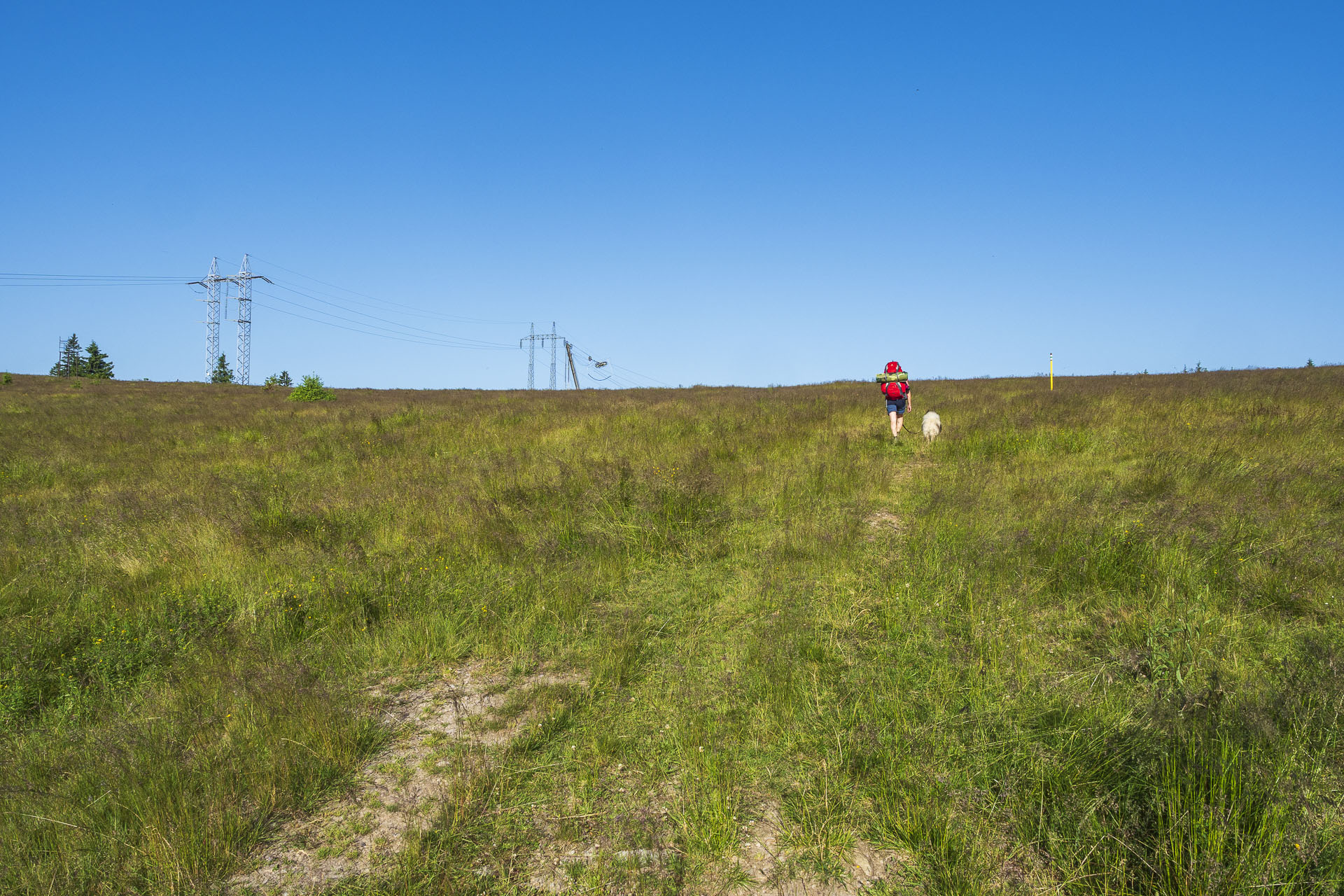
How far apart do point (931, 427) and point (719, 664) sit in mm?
8360

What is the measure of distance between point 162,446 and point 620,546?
12031 millimetres

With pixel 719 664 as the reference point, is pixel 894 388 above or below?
above

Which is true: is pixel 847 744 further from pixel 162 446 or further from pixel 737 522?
pixel 162 446

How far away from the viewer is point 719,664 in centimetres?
388

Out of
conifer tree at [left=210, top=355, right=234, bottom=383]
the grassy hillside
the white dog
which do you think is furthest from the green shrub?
conifer tree at [left=210, top=355, right=234, bottom=383]

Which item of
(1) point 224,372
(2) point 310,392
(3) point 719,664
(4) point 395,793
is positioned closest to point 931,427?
(3) point 719,664

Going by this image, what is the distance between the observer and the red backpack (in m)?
11.0

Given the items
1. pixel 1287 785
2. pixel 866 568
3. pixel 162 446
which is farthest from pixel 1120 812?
pixel 162 446

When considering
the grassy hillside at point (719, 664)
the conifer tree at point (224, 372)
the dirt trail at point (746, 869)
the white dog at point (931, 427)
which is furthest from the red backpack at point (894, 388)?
the conifer tree at point (224, 372)

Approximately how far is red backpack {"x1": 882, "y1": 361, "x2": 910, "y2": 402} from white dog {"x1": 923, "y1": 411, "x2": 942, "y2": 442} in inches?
23.9

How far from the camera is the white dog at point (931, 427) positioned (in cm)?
1073

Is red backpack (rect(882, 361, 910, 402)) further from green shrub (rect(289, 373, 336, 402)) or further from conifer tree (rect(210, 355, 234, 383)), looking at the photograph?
conifer tree (rect(210, 355, 234, 383))

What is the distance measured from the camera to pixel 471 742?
317 centimetres

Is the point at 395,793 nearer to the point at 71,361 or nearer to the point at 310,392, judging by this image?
the point at 310,392
